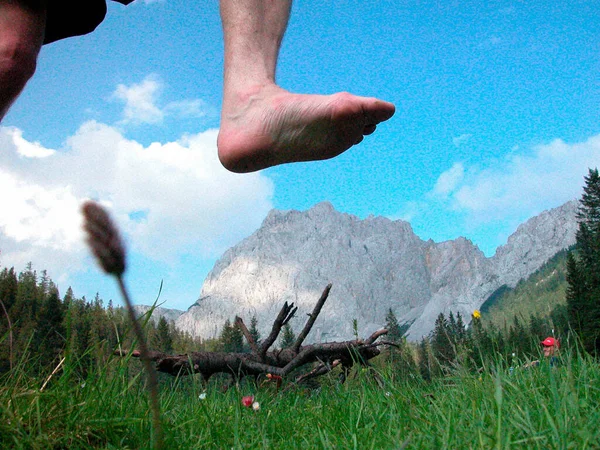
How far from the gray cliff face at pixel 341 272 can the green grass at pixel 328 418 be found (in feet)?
515

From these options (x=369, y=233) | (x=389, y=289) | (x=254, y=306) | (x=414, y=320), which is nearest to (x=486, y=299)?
(x=414, y=320)

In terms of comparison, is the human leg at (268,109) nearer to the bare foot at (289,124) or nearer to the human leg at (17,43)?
the bare foot at (289,124)

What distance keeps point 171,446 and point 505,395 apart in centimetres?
97

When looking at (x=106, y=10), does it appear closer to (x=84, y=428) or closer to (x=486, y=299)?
(x=84, y=428)

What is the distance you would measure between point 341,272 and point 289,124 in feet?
544

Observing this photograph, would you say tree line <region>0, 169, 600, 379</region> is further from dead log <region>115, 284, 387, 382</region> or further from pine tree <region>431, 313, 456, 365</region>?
dead log <region>115, 284, 387, 382</region>

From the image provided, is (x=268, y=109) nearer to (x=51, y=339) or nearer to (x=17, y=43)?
(x=17, y=43)

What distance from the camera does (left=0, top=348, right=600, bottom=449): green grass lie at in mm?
1146

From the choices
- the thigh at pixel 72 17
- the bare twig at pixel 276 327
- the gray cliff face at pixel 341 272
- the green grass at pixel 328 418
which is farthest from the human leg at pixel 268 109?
the gray cliff face at pixel 341 272

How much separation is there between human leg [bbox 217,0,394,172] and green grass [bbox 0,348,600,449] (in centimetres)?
80

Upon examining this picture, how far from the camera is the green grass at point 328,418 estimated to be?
1146 millimetres

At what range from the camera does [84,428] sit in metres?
1.42

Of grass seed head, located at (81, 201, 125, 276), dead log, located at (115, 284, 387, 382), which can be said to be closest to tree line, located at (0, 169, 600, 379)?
dead log, located at (115, 284, 387, 382)

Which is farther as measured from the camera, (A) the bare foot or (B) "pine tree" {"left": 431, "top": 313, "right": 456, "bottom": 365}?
(B) "pine tree" {"left": 431, "top": 313, "right": 456, "bottom": 365}
